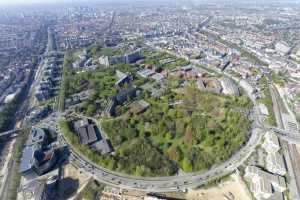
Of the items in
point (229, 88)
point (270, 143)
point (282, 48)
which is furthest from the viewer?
point (282, 48)

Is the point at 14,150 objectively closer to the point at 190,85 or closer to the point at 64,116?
the point at 64,116

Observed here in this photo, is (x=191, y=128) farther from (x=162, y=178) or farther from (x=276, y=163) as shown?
(x=276, y=163)

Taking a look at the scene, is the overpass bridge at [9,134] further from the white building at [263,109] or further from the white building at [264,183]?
the white building at [263,109]

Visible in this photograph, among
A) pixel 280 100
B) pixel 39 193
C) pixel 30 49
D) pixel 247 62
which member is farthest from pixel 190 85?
pixel 30 49

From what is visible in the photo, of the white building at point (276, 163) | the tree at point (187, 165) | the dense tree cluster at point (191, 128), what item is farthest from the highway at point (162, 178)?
the white building at point (276, 163)

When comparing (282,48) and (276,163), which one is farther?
(282,48)

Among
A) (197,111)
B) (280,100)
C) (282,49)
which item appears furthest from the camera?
(282,49)

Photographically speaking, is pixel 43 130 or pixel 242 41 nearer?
pixel 43 130

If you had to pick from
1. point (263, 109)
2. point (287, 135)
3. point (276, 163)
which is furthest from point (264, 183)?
point (263, 109)
